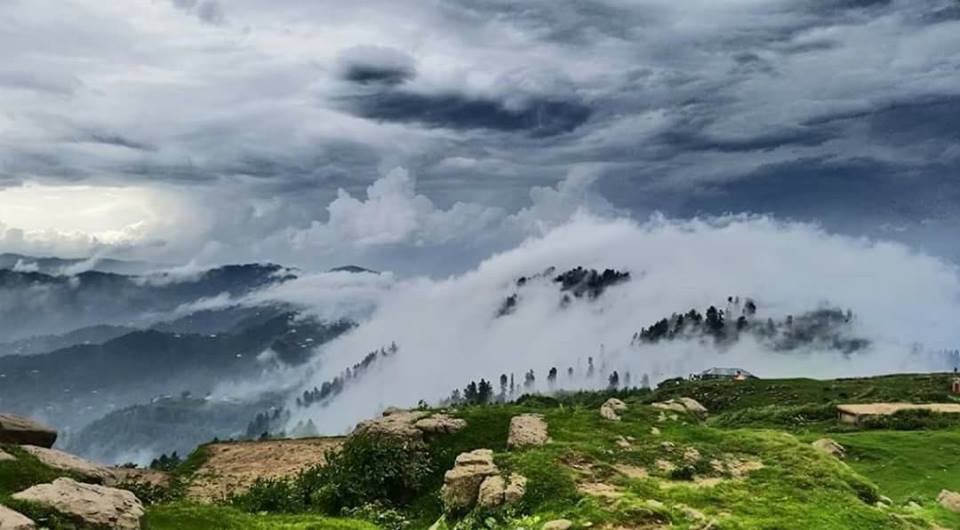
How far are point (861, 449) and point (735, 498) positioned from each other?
19.7 meters

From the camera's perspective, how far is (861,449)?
37500 millimetres

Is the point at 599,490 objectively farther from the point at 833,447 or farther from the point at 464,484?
the point at 833,447

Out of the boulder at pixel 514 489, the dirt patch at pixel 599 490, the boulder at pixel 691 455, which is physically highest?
the boulder at pixel 514 489

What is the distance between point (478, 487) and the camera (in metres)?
22.6

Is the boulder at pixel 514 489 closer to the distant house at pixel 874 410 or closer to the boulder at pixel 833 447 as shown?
the boulder at pixel 833 447

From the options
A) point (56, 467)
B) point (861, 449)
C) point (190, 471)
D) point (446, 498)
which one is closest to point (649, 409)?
point (861, 449)

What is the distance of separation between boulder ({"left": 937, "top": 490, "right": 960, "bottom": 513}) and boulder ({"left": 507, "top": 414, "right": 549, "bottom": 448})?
13749 mm

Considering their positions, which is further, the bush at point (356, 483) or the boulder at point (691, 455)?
the boulder at point (691, 455)

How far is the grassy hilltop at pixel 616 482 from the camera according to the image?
66.3 feet

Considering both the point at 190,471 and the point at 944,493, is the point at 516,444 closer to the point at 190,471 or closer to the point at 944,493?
the point at 944,493

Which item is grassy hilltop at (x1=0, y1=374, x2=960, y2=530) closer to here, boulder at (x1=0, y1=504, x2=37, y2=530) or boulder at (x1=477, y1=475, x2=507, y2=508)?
boulder at (x1=477, y1=475, x2=507, y2=508)

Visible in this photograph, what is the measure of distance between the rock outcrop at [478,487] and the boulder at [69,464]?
1166cm

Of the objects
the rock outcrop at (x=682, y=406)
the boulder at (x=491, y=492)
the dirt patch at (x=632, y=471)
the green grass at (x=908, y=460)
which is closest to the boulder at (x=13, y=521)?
the boulder at (x=491, y=492)

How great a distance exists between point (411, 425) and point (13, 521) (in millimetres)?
A: 17703
